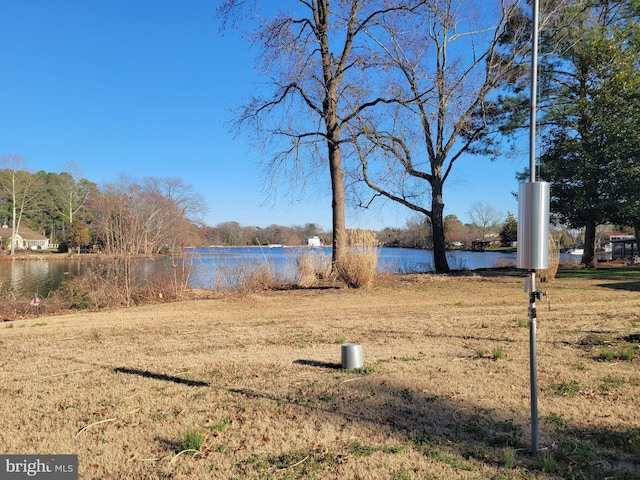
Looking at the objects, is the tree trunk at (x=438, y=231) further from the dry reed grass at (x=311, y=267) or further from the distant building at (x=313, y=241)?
the dry reed grass at (x=311, y=267)

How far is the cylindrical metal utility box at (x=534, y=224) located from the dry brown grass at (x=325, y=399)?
3.91 ft

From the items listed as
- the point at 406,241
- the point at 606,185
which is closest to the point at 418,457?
the point at 606,185

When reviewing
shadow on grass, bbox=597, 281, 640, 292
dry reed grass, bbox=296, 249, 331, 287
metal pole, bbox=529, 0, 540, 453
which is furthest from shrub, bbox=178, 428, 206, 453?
shadow on grass, bbox=597, 281, 640, 292

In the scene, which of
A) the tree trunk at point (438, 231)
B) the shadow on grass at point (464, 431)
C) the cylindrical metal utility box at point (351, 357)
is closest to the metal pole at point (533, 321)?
the shadow on grass at point (464, 431)

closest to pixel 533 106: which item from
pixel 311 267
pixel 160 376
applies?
pixel 160 376

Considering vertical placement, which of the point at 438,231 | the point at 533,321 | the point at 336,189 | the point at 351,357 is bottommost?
the point at 351,357

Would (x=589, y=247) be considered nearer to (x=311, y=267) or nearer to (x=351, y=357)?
(x=311, y=267)

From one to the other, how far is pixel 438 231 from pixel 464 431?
1467 cm

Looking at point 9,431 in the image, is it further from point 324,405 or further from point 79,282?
point 79,282

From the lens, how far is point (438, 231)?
56.4 ft

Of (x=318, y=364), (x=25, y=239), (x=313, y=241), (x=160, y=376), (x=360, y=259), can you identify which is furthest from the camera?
(x=25, y=239)

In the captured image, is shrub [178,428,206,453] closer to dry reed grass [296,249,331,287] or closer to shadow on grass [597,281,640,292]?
dry reed grass [296,249,331,287]

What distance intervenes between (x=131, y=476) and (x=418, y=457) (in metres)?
1.71

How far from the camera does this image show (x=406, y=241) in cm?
2498
